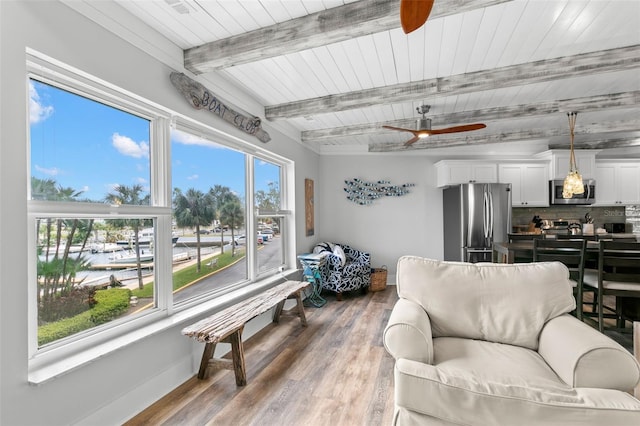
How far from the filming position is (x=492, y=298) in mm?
2047

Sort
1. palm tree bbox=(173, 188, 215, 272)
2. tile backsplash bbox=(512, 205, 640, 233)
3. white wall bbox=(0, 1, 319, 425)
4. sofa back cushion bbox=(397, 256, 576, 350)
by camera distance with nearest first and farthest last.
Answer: white wall bbox=(0, 1, 319, 425) → sofa back cushion bbox=(397, 256, 576, 350) → palm tree bbox=(173, 188, 215, 272) → tile backsplash bbox=(512, 205, 640, 233)

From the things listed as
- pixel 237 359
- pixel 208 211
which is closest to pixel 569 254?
pixel 237 359

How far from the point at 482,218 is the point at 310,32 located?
13.6 feet

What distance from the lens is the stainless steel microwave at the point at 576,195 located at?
17.6ft

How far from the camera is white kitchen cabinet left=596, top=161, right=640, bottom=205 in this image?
5.51 meters

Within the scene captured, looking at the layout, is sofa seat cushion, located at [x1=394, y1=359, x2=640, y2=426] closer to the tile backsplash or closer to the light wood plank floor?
the light wood plank floor

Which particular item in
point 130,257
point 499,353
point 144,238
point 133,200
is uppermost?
point 133,200

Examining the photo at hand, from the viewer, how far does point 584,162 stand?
541 cm

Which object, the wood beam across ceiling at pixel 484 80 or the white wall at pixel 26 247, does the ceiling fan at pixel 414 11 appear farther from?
the wood beam across ceiling at pixel 484 80

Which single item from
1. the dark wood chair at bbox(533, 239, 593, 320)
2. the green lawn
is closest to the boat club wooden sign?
the green lawn

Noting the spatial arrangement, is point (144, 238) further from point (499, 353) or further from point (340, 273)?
point (340, 273)

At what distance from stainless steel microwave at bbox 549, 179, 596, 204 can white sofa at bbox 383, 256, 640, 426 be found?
4114mm

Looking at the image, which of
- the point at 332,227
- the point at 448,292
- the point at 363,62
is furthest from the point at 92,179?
the point at 332,227

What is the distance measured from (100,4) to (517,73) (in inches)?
121
